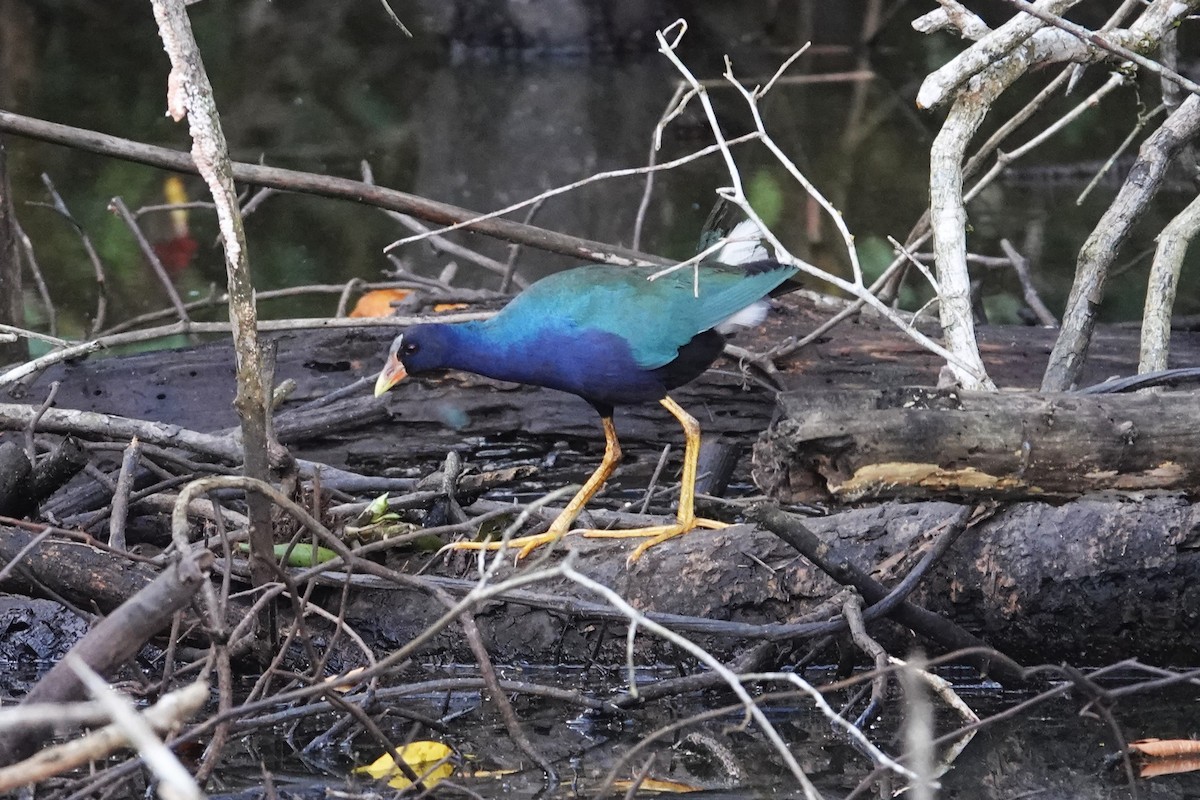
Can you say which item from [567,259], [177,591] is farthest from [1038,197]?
[177,591]

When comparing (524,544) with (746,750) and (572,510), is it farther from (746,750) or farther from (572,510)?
(746,750)

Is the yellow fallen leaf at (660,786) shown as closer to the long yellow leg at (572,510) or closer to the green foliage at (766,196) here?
the long yellow leg at (572,510)

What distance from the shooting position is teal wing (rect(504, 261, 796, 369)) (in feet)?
11.2

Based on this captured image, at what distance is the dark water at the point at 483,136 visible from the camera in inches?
272

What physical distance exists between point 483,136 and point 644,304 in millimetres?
6363

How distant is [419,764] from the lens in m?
2.54

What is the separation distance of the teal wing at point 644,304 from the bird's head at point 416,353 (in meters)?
0.19

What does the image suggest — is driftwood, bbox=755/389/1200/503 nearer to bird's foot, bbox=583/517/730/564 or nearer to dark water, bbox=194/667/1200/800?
dark water, bbox=194/667/1200/800

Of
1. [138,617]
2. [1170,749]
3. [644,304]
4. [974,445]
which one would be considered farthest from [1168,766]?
[138,617]

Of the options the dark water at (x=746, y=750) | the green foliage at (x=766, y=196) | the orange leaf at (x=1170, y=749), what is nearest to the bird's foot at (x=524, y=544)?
the dark water at (x=746, y=750)

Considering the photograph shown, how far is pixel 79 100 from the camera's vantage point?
32.3 feet

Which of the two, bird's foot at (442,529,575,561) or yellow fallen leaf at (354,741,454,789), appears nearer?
yellow fallen leaf at (354,741,454,789)

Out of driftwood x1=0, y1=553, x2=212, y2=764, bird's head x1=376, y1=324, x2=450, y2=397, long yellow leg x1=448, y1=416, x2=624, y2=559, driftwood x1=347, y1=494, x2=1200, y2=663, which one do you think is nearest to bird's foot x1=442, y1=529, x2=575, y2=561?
long yellow leg x1=448, y1=416, x2=624, y2=559

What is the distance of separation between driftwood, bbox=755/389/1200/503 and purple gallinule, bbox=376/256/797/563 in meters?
1.02
